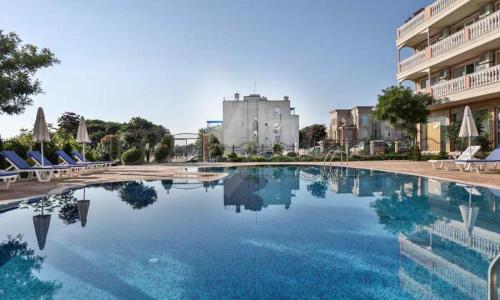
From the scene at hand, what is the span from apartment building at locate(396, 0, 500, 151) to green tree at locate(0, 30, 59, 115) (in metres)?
20.2

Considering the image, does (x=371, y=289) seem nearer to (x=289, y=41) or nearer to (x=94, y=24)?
(x=94, y=24)

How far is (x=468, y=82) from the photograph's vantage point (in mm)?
18031

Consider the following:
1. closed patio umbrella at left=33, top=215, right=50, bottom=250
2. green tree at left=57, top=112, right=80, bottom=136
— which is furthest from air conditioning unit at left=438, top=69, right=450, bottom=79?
green tree at left=57, top=112, right=80, bottom=136

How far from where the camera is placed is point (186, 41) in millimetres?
20406

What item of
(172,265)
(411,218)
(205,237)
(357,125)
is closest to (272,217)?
(205,237)

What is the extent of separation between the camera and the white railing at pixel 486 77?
16141 mm

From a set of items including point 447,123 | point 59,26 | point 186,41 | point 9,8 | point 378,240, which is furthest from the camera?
point 447,123

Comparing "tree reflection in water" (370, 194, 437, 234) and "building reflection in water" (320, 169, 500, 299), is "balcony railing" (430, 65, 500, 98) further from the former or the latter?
"tree reflection in water" (370, 194, 437, 234)

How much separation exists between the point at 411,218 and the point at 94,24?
16.0 meters

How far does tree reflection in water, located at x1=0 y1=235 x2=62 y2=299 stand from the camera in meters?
3.54

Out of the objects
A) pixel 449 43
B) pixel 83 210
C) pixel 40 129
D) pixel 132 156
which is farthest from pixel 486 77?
pixel 132 156

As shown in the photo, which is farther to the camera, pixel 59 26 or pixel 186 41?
pixel 186 41

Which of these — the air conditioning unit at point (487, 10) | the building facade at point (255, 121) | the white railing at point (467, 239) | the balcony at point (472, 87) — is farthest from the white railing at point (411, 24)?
the white railing at point (467, 239)

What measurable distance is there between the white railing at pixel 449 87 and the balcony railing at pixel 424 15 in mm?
4598
